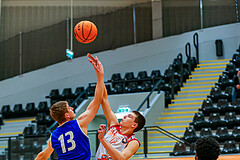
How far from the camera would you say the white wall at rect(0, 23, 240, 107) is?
17.2m

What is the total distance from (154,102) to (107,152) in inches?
362

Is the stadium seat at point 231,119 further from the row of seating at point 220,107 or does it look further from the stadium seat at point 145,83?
the stadium seat at point 145,83

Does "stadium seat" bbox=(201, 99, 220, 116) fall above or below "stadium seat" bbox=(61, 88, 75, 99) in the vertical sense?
below

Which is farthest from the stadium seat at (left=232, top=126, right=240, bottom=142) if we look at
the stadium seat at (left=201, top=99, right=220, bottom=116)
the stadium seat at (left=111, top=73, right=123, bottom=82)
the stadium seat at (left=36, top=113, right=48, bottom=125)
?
the stadium seat at (left=36, top=113, right=48, bottom=125)

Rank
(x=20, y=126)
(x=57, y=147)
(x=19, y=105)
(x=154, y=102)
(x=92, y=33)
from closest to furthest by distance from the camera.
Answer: (x=57, y=147) → (x=92, y=33) → (x=154, y=102) → (x=20, y=126) → (x=19, y=105)

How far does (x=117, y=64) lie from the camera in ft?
59.7

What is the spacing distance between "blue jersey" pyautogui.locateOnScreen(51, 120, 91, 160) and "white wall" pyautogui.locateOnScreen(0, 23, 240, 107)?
45.2 ft

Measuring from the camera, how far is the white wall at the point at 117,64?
17.2 m

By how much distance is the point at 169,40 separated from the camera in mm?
17922

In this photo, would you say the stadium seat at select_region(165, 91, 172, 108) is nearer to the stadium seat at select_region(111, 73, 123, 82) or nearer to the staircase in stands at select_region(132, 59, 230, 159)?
the staircase in stands at select_region(132, 59, 230, 159)

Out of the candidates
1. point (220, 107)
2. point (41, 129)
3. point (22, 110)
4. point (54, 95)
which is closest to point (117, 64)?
point (54, 95)

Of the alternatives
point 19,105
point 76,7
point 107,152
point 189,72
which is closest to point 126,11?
point 76,7

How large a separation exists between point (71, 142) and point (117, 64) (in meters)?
14.5

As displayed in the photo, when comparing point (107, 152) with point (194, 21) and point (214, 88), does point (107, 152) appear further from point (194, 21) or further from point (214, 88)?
point (194, 21)
